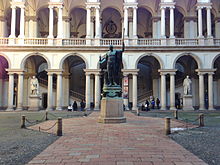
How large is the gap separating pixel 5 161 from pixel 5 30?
2820cm

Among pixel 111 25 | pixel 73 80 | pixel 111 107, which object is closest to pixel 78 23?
pixel 111 25

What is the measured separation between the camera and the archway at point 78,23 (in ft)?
109

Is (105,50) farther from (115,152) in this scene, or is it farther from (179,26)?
(115,152)

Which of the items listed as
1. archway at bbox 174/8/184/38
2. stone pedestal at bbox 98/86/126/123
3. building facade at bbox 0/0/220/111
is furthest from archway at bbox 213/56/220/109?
stone pedestal at bbox 98/86/126/123

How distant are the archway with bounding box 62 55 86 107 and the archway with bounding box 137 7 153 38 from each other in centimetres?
1031

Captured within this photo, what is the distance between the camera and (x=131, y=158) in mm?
5465

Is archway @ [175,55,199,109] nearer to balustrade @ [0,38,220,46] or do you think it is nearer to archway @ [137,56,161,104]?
archway @ [137,56,161,104]

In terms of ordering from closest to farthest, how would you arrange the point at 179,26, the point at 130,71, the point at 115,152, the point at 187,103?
the point at 115,152
the point at 187,103
the point at 130,71
the point at 179,26

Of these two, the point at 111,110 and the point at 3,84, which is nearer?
the point at 111,110

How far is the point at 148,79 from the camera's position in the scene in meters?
32.7

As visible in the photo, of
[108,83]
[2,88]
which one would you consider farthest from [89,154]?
[2,88]

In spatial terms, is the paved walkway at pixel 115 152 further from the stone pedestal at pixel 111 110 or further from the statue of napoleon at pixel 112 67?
the statue of napoleon at pixel 112 67

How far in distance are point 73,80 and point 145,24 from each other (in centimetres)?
1373

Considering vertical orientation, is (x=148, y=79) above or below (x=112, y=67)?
above
